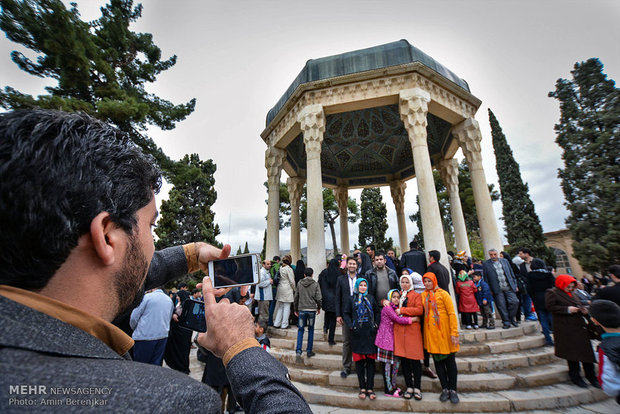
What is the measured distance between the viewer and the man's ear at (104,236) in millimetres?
681

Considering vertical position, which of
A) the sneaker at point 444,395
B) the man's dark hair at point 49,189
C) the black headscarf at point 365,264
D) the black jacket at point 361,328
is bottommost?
the sneaker at point 444,395

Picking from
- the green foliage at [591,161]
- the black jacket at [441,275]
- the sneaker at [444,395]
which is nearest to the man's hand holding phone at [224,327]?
the sneaker at [444,395]

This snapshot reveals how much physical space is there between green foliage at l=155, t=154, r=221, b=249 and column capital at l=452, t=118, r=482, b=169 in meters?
15.4

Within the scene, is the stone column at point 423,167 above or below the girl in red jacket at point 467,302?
above

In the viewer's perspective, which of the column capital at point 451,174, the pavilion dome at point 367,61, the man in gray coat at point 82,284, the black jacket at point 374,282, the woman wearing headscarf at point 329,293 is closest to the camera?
the man in gray coat at point 82,284

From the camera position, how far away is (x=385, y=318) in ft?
13.4

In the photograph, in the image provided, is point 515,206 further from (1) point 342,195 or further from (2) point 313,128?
(2) point 313,128

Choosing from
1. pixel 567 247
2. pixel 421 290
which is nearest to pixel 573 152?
pixel 567 247

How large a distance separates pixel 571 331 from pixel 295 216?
8.73 m

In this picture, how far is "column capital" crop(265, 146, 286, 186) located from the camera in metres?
9.65

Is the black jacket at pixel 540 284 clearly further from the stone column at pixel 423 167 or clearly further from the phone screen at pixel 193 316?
the phone screen at pixel 193 316

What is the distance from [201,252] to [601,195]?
2360 cm

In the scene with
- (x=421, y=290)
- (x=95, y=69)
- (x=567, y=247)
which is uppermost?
(x=95, y=69)

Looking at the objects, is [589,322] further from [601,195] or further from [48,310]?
[601,195]
